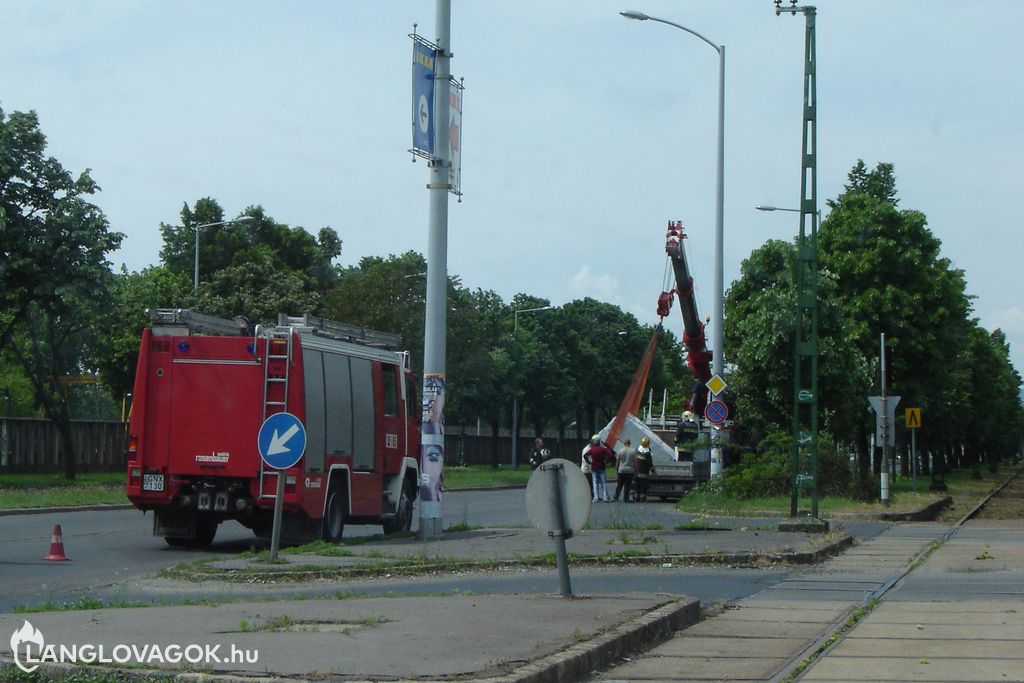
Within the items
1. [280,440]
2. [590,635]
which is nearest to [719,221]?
[280,440]

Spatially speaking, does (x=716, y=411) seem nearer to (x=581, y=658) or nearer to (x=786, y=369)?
(x=786, y=369)

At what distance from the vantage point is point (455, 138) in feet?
67.6

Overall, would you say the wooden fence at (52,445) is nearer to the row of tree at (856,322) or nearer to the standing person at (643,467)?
the standing person at (643,467)

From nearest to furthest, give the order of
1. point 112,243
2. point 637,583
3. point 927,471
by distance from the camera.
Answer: point 637,583, point 112,243, point 927,471

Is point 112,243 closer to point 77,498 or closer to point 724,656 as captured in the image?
point 77,498

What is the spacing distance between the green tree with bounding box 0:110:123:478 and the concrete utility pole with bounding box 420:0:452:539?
21.1 m

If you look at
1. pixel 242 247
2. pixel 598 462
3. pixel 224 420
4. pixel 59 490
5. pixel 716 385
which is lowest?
pixel 59 490

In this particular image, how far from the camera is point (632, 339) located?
3944 inches

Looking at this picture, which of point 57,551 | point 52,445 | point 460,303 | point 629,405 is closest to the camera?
point 57,551

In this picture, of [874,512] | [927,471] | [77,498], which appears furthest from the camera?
[927,471]

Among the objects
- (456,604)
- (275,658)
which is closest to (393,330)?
(456,604)

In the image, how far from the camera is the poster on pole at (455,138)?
20.4 meters

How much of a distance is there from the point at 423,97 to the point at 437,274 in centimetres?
254

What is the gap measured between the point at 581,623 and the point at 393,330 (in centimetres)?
3952
